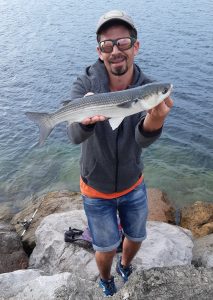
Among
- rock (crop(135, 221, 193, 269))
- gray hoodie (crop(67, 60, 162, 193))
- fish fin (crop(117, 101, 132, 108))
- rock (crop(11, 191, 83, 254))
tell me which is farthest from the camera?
rock (crop(11, 191, 83, 254))

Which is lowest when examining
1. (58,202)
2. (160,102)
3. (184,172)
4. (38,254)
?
(184,172)

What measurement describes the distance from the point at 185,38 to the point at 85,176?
24408 millimetres

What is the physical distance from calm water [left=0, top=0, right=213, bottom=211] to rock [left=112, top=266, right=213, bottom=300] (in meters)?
7.89

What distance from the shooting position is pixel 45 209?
→ 34.0 ft

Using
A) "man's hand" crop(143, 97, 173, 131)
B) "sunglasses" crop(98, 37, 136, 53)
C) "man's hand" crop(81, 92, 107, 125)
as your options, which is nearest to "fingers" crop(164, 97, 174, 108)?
"man's hand" crop(143, 97, 173, 131)

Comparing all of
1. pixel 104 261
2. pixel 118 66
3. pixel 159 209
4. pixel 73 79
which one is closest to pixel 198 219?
pixel 159 209

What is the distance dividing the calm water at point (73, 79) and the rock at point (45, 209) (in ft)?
5.76

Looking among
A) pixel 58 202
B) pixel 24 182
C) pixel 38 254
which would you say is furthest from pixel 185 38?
pixel 38 254

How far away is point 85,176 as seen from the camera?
17.9 feet

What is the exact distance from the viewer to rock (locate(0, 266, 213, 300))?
398 centimetres

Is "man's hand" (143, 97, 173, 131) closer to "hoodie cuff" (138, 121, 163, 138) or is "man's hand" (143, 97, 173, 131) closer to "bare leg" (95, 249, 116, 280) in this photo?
"hoodie cuff" (138, 121, 163, 138)

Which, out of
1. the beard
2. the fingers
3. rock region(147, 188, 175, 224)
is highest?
the beard

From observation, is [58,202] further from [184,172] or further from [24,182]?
[184,172]

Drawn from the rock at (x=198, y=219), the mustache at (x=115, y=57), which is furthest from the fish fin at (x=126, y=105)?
the rock at (x=198, y=219)
